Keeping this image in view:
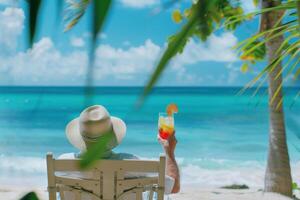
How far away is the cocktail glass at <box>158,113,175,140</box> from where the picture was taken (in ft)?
11.2

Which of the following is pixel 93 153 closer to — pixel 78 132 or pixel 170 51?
pixel 170 51

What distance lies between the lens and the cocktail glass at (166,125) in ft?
11.2

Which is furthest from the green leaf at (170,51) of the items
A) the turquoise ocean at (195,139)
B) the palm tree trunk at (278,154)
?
the turquoise ocean at (195,139)

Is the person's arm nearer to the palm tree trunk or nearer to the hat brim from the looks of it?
the hat brim

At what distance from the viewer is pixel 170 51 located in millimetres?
234

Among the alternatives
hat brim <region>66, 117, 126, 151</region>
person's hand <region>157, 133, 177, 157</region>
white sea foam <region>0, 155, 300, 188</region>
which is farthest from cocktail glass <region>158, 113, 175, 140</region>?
white sea foam <region>0, 155, 300, 188</region>

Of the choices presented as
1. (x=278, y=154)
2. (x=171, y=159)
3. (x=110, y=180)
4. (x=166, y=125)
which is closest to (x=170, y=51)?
(x=110, y=180)

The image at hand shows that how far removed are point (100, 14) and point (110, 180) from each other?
2.57m

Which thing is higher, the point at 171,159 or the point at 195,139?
the point at 171,159

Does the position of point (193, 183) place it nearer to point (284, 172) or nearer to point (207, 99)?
point (284, 172)

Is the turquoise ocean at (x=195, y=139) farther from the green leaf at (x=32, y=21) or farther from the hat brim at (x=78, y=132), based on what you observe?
the green leaf at (x=32, y=21)

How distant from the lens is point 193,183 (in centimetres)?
1136

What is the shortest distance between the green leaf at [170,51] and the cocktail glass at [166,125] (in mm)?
3170

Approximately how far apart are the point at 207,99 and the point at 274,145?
62.9 feet
